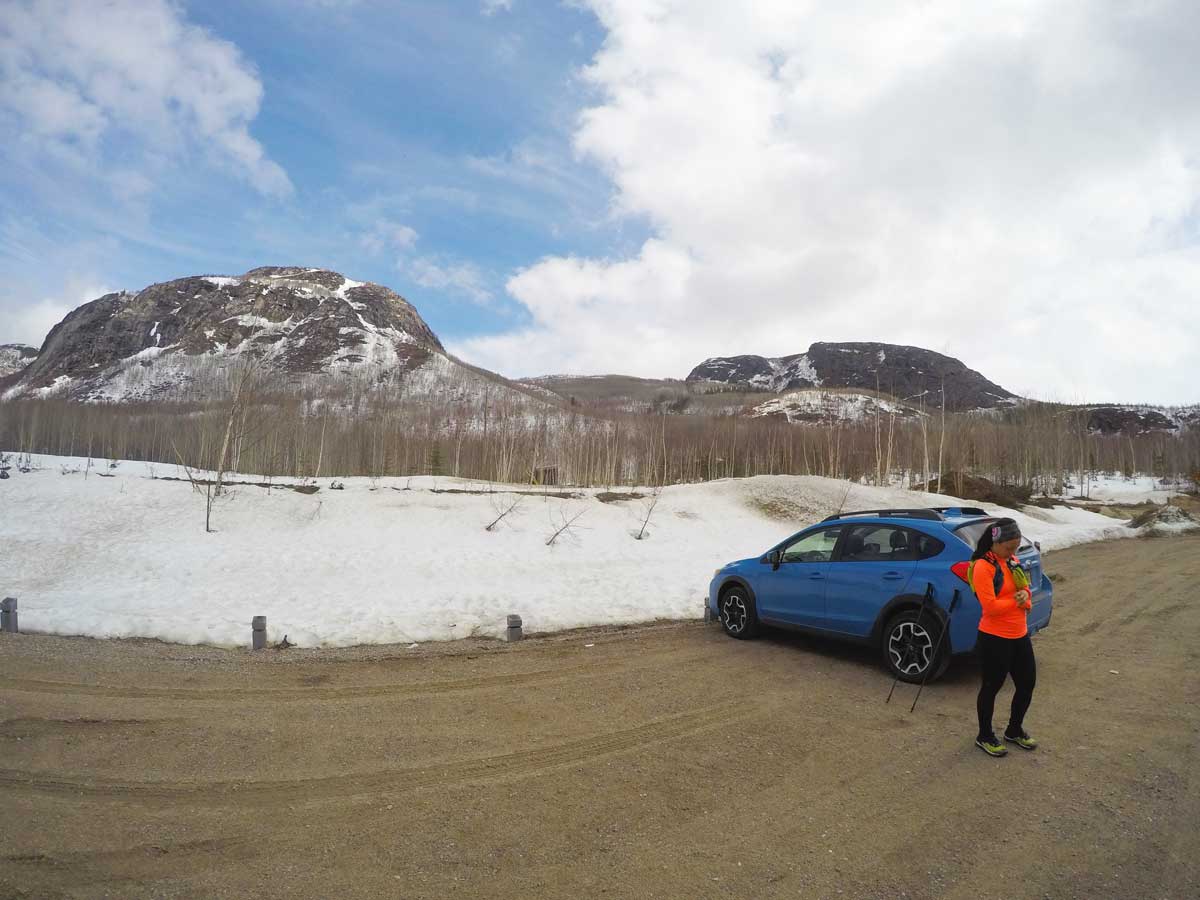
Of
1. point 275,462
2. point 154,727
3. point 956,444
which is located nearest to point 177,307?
point 275,462

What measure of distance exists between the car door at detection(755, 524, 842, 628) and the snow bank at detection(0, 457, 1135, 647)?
316 centimetres

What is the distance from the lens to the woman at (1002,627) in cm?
470

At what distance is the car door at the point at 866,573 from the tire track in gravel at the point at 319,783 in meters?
3.35

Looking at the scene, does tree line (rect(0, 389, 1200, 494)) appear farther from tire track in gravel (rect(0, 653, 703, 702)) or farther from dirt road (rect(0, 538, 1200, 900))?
dirt road (rect(0, 538, 1200, 900))

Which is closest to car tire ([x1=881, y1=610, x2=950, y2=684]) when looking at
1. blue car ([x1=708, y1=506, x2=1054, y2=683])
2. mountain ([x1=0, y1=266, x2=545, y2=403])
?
blue car ([x1=708, y1=506, x2=1054, y2=683])

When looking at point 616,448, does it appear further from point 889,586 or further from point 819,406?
point 819,406

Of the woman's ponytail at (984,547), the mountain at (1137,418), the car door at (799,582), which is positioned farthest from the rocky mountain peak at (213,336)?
the mountain at (1137,418)

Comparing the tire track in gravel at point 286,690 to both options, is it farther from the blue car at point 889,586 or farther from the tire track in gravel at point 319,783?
the blue car at point 889,586

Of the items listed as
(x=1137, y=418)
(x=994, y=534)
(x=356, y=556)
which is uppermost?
(x=1137, y=418)

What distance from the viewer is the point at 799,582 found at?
25.7 ft

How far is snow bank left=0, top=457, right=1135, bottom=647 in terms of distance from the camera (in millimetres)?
10273

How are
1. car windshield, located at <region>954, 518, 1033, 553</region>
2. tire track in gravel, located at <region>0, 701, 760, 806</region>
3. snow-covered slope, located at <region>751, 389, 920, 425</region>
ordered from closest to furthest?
tire track in gravel, located at <region>0, 701, 760, 806</region>
car windshield, located at <region>954, 518, 1033, 553</region>
snow-covered slope, located at <region>751, 389, 920, 425</region>

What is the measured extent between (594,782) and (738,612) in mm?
4722

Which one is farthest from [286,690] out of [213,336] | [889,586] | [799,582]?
[213,336]
